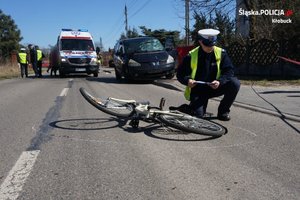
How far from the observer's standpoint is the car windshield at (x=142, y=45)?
17094 millimetres

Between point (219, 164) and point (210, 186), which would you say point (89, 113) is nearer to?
point (219, 164)

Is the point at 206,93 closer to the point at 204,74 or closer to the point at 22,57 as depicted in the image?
the point at 204,74

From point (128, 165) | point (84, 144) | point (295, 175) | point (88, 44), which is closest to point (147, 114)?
point (84, 144)

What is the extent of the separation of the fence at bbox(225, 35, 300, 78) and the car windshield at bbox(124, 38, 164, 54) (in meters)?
3.83

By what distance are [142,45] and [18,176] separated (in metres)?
13.3

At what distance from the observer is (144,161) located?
4.84 m

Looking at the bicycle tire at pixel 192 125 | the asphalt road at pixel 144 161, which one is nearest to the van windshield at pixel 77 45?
the asphalt road at pixel 144 161

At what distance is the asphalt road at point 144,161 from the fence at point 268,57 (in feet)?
28.4

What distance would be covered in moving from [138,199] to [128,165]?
3.39ft

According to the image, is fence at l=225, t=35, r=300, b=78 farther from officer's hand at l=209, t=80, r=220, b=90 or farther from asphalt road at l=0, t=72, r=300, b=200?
asphalt road at l=0, t=72, r=300, b=200

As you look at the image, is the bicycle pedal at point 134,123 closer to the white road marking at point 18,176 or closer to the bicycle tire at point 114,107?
the bicycle tire at point 114,107

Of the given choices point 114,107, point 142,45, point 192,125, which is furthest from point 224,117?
point 142,45

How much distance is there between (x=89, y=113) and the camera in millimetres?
8383

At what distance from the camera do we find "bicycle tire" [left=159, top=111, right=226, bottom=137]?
5762 mm
